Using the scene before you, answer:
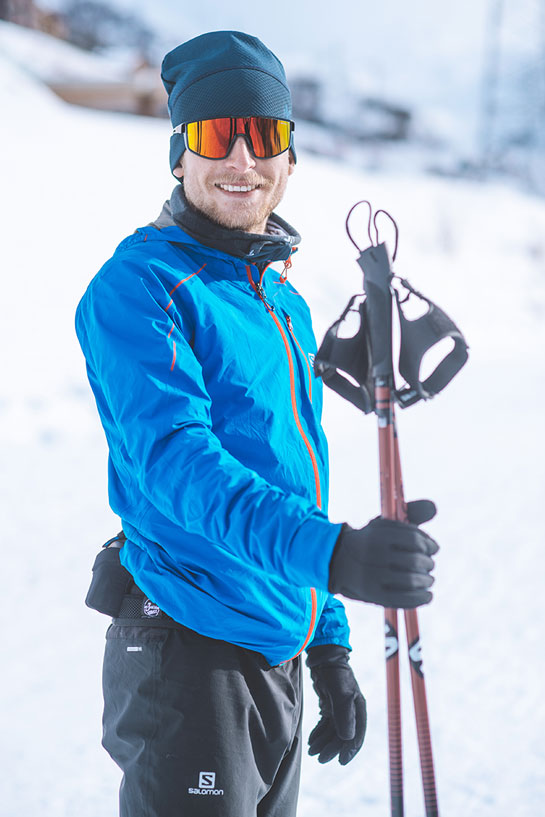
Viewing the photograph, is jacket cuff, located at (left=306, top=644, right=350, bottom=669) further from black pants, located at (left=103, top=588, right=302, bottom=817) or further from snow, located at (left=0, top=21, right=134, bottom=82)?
snow, located at (left=0, top=21, right=134, bottom=82)

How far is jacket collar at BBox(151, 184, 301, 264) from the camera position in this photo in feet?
5.26

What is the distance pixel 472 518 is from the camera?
534 cm

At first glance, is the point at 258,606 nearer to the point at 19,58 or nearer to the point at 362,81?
the point at 19,58

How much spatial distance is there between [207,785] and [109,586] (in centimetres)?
43

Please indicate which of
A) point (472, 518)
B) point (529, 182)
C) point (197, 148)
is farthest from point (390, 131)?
point (197, 148)

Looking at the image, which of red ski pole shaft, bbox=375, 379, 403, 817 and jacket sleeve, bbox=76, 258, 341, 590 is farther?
red ski pole shaft, bbox=375, 379, 403, 817

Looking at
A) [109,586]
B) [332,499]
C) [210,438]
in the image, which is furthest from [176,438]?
[332,499]

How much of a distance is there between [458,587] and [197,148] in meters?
3.32

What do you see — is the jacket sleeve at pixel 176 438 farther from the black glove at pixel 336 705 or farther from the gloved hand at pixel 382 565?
the black glove at pixel 336 705

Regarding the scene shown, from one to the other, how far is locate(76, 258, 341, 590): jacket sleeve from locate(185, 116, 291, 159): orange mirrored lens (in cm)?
36

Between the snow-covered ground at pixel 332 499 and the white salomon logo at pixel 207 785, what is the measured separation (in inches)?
52.9

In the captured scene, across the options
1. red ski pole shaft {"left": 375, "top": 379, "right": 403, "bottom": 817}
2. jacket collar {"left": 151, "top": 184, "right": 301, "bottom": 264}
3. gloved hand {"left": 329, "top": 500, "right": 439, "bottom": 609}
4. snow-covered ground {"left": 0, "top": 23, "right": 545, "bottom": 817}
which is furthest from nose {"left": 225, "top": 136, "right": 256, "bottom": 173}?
snow-covered ground {"left": 0, "top": 23, "right": 545, "bottom": 817}

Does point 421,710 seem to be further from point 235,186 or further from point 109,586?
point 235,186

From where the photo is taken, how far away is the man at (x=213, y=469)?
124 centimetres
